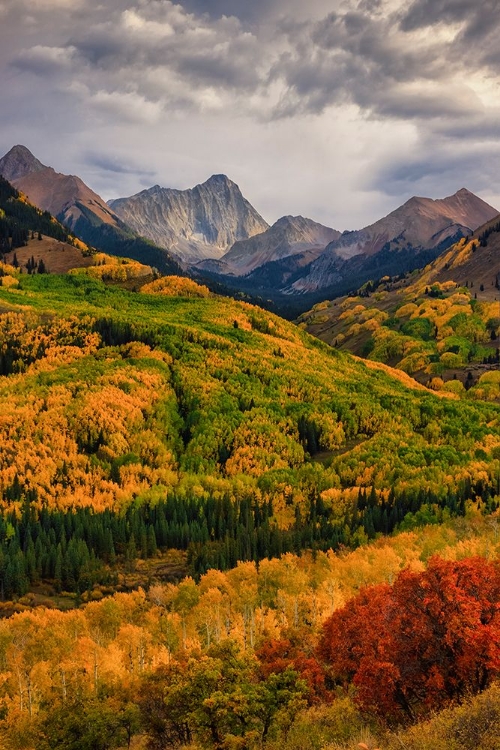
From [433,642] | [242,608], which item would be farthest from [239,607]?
[433,642]

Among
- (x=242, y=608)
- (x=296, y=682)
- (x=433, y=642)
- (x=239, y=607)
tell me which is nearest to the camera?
(x=433, y=642)

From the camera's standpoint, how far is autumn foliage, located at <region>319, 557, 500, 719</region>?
57219mm

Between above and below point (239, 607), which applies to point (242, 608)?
above

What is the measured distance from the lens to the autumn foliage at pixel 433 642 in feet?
188

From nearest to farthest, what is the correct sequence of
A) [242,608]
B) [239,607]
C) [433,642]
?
[433,642] → [242,608] → [239,607]

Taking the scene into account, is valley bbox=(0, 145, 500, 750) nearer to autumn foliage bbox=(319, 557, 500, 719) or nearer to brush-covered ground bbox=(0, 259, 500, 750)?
autumn foliage bbox=(319, 557, 500, 719)

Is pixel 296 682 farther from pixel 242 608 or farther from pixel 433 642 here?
pixel 242 608

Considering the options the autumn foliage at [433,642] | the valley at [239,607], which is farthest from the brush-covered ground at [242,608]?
the valley at [239,607]

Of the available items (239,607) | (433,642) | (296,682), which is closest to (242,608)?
(239,607)

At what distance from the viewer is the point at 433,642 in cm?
6006

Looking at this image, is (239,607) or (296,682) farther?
(239,607)

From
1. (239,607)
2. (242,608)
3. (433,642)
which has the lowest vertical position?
(239,607)

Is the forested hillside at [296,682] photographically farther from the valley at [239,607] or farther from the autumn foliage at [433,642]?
the valley at [239,607]

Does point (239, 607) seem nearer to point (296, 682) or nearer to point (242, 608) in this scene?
point (242, 608)
